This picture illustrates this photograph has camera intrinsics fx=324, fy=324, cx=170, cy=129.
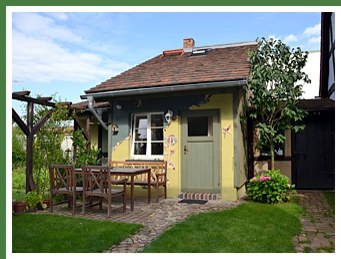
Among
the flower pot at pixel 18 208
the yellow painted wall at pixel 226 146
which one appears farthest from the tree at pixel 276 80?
the flower pot at pixel 18 208

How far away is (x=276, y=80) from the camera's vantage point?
8320 millimetres

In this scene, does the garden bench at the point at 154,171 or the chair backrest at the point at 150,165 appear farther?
the chair backrest at the point at 150,165

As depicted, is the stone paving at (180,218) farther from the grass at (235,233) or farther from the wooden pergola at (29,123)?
the wooden pergola at (29,123)

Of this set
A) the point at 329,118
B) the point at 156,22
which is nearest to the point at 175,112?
the point at 156,22

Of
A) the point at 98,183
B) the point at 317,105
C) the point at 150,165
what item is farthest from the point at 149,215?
the point at 317,105

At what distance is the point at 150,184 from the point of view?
7.91m

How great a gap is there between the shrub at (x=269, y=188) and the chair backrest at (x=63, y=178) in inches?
167

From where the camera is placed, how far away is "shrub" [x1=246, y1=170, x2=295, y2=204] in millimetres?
7691

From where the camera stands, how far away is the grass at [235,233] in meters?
4.55

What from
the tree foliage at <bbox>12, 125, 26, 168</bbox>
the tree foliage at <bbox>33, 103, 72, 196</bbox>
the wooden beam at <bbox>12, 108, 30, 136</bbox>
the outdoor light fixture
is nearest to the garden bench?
the outdoor light fixture

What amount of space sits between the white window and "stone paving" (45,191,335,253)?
1374 millimetres

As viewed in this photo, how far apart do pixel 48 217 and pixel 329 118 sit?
8181 mm

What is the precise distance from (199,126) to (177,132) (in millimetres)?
617

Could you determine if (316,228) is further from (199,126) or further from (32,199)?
(32,199)
